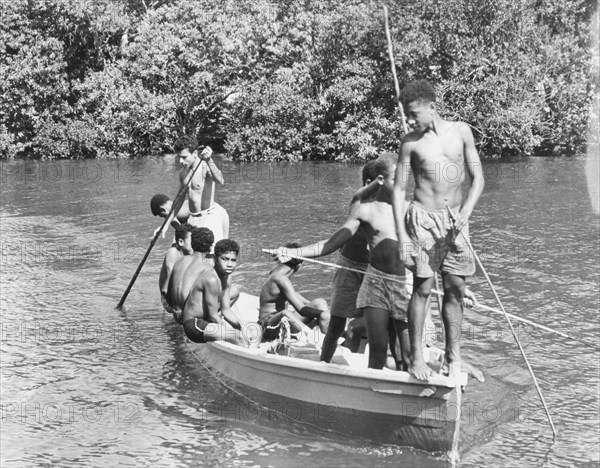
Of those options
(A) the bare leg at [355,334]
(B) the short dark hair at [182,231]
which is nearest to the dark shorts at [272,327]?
(A) the bare leg at [355,334]

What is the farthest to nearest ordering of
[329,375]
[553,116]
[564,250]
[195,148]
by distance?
[553,116] → [564,250] → [195,148] → [329,375]

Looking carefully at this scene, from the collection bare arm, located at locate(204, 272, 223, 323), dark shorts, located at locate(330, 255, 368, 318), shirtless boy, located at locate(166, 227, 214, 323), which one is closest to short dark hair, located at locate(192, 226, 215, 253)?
shirtless boy, located at locate(166, 227, 214, 323)

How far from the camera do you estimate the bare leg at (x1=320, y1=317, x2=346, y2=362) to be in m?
9.70

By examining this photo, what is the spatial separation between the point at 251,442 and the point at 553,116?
23.7 metres

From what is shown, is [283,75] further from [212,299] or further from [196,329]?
[196,329]

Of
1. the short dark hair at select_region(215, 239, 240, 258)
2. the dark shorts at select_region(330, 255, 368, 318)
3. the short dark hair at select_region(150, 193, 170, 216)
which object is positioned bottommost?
the dark shorts at select_region(330, 255, 368, 318)

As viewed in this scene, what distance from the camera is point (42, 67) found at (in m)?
34.8

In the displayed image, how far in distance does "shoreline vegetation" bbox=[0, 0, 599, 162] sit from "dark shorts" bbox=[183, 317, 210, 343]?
67.9 feet

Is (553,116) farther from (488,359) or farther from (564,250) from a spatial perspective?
(488,359)

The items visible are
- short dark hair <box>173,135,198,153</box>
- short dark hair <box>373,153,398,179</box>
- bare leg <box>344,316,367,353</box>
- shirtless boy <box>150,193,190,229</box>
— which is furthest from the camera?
shirtless boy <box>150,193,190,229</box>

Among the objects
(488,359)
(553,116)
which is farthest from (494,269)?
(553,116)

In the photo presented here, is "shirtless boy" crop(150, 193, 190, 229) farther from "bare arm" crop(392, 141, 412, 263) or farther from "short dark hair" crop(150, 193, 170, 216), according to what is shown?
"bare arm" crop(392, 141, 412, 263)

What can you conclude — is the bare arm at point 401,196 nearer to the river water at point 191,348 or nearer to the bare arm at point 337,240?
the bare arm at point 337,240

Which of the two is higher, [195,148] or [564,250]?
[195,148]
